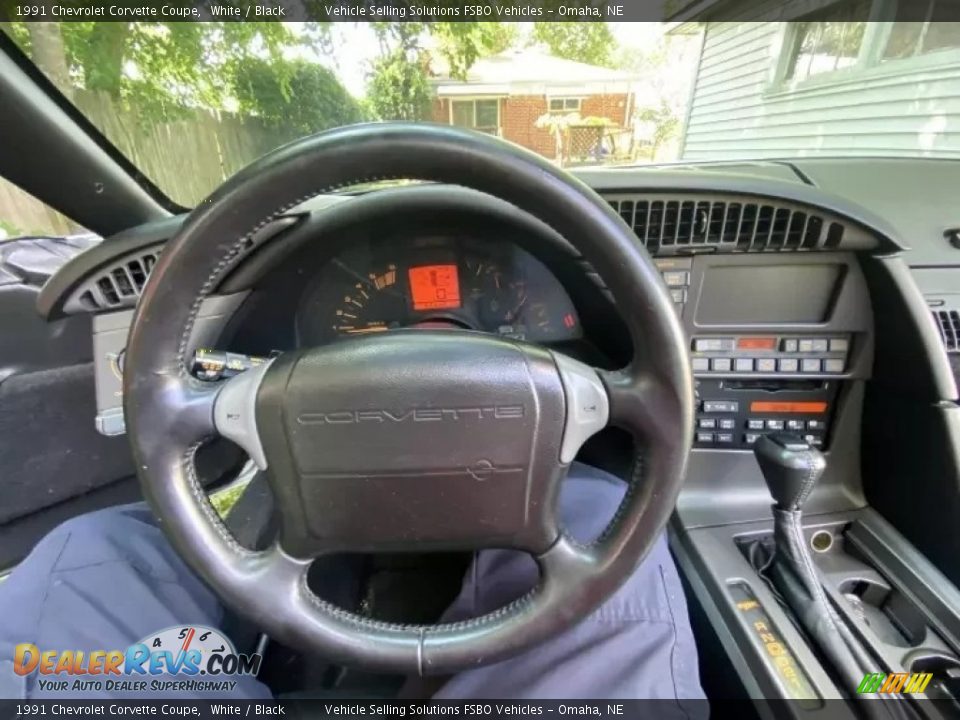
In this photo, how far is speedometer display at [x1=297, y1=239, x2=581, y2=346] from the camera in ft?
3.50

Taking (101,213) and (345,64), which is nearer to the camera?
(101,213)

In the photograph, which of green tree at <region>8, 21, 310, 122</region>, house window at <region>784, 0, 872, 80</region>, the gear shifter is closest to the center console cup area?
the gear shifter

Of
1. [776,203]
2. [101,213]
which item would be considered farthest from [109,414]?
[776,203]

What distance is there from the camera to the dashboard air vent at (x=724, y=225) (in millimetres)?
970

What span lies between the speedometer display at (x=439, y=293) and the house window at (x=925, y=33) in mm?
2463

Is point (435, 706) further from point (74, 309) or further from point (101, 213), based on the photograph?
point (101, 213)

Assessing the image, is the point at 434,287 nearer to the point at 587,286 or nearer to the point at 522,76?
the point at 587,286

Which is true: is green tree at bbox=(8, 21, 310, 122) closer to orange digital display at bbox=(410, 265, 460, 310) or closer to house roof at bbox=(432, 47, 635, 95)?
house roof at bbox=(432, 47, 635, 95)

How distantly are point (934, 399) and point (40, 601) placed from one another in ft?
4.58

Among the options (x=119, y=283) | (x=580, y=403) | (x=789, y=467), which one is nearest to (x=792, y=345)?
(x=789, y=467)

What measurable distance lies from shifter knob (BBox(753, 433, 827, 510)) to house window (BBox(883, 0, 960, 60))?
7.77 ft

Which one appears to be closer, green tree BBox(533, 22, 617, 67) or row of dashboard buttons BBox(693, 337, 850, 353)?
row of dashboard buttons BBox(693, 337, 850, 353)

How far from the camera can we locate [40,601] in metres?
0.69

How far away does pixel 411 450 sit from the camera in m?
0.69
